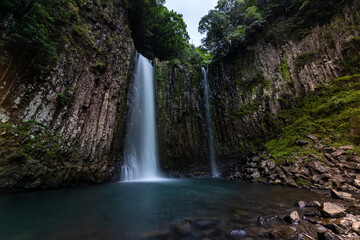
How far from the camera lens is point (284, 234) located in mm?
2465

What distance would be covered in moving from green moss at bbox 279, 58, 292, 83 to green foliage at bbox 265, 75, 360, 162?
7.52ft

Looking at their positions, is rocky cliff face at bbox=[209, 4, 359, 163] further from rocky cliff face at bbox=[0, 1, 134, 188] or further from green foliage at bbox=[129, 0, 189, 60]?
rocky cliff face at bbox=[0, 1, 134, 188]

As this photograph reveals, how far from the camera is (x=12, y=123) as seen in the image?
19.4ft

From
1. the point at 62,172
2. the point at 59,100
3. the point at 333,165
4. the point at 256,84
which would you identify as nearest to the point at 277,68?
the point at 256,84

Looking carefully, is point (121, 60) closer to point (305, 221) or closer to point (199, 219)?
point (199, 219)

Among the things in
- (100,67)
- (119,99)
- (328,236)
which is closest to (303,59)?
(328,236)

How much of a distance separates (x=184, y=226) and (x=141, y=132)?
34.1ft

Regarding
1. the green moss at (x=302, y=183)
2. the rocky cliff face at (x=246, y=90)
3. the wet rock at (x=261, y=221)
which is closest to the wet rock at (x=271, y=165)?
the green moss at (x=302, y=183)

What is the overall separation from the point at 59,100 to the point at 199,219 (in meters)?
8.15

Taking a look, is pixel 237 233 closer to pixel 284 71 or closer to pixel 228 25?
pixel 284 71

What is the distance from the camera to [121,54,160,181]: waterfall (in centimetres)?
1148

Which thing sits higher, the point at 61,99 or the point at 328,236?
the point at 61,99

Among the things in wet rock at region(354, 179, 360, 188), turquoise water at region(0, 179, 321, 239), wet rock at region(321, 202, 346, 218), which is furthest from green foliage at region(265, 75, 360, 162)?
turquoise water at region(0, 179, 321, 239)

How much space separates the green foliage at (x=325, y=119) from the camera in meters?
7.84
